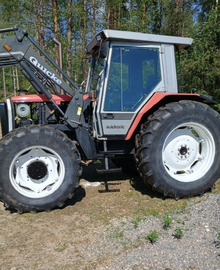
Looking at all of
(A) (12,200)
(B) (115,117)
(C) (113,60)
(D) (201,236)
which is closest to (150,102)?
(B) (115,117)

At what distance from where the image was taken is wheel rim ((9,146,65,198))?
11.7 ft

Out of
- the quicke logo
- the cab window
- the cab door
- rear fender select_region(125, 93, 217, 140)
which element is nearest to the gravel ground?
rear fender select_region(125, 93, 217, 140)

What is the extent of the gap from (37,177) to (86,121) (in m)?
1.30

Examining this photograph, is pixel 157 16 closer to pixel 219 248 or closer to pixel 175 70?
pixel 175 70

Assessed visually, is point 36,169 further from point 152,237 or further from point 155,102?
point 155,102

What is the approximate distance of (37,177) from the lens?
362 centimetres

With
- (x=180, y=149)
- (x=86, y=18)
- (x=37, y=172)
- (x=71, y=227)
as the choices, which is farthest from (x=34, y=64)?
(x=86, y=18)

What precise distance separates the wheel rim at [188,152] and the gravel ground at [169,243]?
69 centimetres

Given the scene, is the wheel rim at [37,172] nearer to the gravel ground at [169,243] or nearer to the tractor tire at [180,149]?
the gravel ground at [169,243]

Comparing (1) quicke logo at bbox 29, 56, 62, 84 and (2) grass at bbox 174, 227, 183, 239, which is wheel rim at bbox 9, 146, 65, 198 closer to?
(1) quicke logo at bbox 29, 56, 62, 84

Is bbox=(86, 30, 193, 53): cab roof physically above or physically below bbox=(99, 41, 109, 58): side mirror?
above

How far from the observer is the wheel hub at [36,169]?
11.7 feet

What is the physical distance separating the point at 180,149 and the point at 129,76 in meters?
1.43

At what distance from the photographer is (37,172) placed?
3.60 meters
